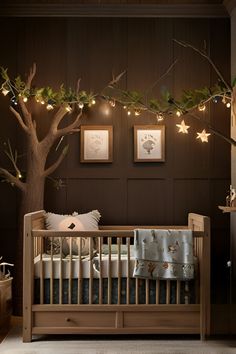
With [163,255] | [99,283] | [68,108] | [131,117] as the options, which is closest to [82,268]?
[99,283]

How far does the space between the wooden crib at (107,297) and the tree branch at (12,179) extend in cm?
71

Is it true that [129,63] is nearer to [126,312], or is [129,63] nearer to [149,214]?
[149,214]

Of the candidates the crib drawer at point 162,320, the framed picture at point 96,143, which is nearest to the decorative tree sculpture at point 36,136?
the framed picture at point 96,143

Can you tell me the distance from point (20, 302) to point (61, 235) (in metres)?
1.12

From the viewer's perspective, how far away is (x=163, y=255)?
12.6 ft

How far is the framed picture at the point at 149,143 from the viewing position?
4.86m

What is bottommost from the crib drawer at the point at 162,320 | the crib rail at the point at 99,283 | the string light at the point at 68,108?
the crib drawer at the point at 162,320

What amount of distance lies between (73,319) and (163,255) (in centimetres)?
79

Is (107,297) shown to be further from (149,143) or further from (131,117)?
(131,117)

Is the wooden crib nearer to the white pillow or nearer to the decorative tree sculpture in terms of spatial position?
the white pillow

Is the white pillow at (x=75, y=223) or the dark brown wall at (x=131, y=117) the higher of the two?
the dark brown wall at (x=131, y=117)

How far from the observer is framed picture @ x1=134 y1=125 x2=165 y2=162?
15.9 feet

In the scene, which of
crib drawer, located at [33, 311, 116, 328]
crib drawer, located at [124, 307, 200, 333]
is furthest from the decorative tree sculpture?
crib drawer, located at [124, 307, 200, 333]

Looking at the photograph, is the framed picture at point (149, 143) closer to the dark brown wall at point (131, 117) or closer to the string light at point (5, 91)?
the dark brown wall at point (131, 117)
